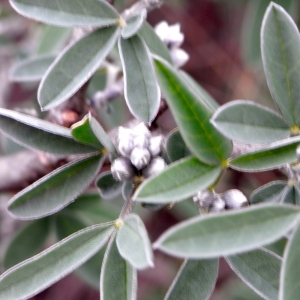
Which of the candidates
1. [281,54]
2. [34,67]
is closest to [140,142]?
[281,54]

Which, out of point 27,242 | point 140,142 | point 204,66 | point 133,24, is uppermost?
point 133,24

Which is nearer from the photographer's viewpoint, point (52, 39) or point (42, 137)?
point (42, 137)

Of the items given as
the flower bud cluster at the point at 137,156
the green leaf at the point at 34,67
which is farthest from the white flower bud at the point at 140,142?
the green leaf at the point at 34,67

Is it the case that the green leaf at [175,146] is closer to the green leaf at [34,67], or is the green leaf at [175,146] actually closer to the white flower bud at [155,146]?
the white flower bud at [155,146]

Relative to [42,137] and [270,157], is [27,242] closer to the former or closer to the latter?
[42,137]

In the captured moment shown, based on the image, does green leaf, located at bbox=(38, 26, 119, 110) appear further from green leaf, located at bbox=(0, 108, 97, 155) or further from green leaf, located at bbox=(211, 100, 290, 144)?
green leaf, located at bbox=(211, 100, 290, 144)

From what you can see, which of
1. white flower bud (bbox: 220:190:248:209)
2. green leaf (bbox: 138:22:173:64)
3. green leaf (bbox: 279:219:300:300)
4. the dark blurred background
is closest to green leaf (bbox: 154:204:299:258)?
green leaf (bbox: 279:219:300:300)
